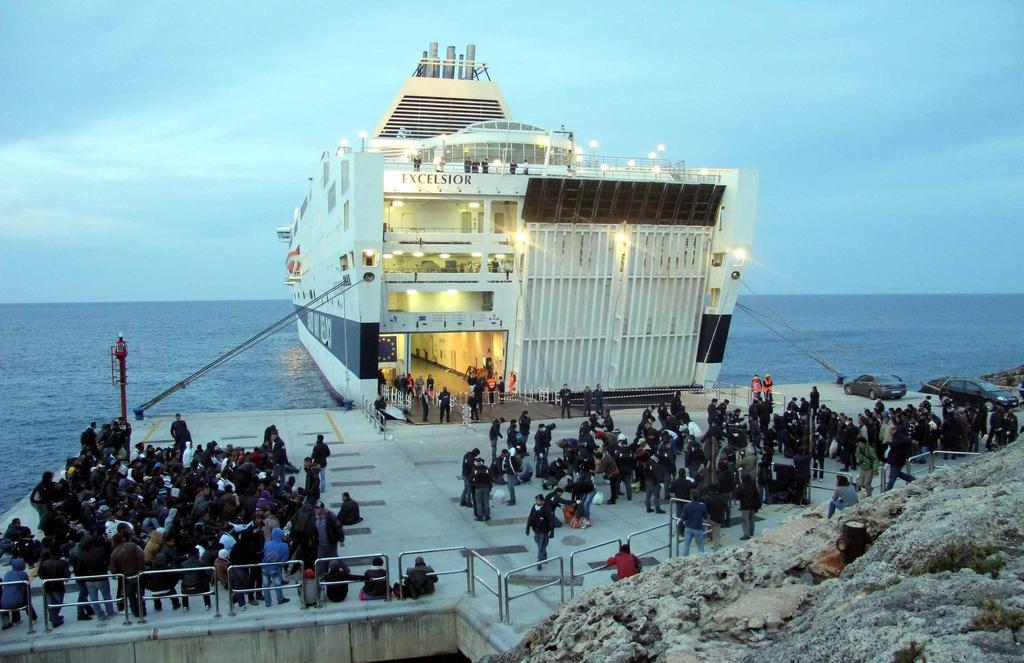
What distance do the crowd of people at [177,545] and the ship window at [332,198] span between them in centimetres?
1871

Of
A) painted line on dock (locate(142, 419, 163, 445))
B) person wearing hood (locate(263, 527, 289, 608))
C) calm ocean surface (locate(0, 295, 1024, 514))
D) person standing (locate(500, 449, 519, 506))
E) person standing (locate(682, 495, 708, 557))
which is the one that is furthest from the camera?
calm ocean surface (locate(0, 295, 1024, 514))

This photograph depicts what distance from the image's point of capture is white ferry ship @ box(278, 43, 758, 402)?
27750mm

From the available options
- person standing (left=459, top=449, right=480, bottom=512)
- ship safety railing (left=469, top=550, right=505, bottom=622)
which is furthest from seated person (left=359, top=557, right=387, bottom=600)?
person standing (left=459, top=449, right=480, bottom=512)

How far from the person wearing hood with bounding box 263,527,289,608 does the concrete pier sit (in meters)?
0.24

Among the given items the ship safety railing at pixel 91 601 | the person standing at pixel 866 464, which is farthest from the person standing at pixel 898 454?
the ship safety railing at pixel 91 601

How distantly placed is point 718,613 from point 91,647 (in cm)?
701

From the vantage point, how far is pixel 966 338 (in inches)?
3967

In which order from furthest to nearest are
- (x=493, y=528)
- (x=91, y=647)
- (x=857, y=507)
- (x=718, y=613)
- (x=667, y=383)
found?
(x=667, y=383)
(x=493, y=528)
(x=91, y=647)
(x=857, y=507)
(x=718, y=613)

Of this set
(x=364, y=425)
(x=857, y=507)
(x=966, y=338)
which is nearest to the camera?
(x=857, y=507)

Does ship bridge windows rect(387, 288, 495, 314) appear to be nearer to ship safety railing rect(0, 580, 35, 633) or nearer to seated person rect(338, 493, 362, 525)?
seated person rect(338, 493, 362, 525)

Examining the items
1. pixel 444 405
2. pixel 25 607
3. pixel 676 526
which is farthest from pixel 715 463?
pixel 444 405

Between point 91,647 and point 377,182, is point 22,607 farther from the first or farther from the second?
point 377,182

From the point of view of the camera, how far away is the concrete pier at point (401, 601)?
9109 millimetres

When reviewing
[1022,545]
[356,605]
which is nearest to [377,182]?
[356,605]
